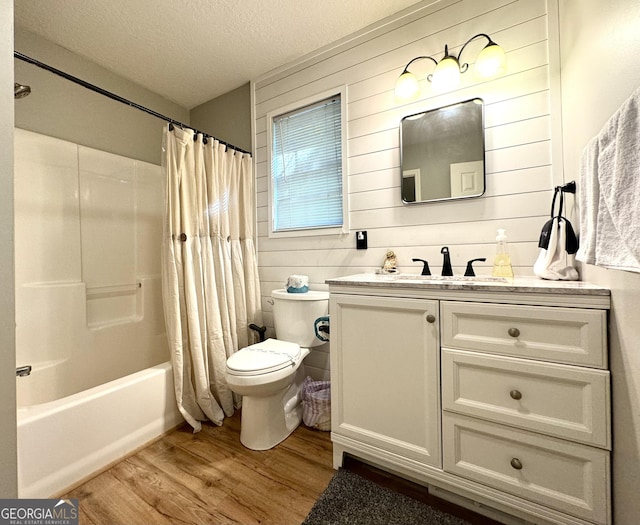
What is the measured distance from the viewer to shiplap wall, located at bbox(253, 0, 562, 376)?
1314mm

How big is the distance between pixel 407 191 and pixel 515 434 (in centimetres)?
123

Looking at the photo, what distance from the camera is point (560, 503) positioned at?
89 cm

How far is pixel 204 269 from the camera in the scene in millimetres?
1762

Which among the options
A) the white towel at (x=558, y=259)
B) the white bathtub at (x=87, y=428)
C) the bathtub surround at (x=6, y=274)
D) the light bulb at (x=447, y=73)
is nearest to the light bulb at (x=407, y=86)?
the light bulb at (x=447, y=73)

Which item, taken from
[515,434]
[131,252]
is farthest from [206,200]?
[515,434]

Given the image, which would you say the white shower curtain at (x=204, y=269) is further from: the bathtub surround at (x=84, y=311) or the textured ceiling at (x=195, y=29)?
the textured ceiling at (x=195, y=29)

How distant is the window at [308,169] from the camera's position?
1.88m

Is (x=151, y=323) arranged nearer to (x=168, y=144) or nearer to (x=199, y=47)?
(x=168, y=144)

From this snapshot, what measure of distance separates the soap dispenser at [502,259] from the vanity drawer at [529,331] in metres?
0.42

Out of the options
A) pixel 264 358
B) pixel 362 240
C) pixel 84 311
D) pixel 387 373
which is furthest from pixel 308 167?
pixel 84 311

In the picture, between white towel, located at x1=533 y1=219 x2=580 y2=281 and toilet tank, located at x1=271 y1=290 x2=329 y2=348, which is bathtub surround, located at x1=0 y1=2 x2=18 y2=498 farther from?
white towel, located at x1=533 y1=219 x2=580 y2=281

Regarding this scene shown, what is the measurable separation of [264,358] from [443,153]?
1.52m

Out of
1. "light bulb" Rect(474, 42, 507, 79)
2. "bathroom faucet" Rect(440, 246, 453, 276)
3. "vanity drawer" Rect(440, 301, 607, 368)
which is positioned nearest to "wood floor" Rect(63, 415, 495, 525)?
"vanity drawer" Rect(440, 301, 607, 368)

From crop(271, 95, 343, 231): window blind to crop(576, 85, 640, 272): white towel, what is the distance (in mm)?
1297
